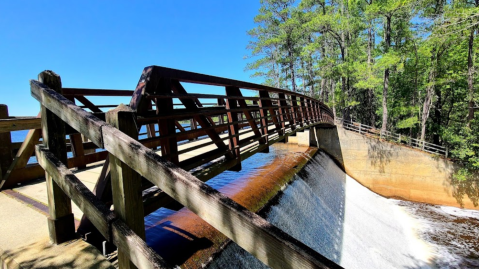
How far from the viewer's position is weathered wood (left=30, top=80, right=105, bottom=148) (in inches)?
53.6

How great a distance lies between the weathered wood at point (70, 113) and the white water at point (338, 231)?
6.68 ft

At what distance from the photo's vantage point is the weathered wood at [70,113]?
136cm

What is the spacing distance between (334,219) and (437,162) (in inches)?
419

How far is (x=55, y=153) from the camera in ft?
6.30

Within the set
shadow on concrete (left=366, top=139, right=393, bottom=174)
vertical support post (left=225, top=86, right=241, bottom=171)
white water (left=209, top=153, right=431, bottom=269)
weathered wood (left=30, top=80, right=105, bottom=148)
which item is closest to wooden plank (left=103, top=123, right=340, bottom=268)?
weathered wood (left=30, top=80, right=105, bottom=148)

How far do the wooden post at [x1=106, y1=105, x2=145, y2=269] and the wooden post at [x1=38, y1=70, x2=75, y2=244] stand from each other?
91 centimetres

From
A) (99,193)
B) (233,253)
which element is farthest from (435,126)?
(99,193)

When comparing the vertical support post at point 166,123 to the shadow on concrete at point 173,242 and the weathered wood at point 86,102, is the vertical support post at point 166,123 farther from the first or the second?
the weathered wood at point 86,102

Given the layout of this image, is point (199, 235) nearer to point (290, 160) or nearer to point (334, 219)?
point (334, 219)

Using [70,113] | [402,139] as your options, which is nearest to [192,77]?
[70,113]

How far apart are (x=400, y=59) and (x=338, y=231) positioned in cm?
1523

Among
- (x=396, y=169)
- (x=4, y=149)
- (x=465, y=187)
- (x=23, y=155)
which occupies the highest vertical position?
(x=4, y=149)

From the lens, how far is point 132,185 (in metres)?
1.33

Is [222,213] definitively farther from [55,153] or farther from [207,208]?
[55,153]
